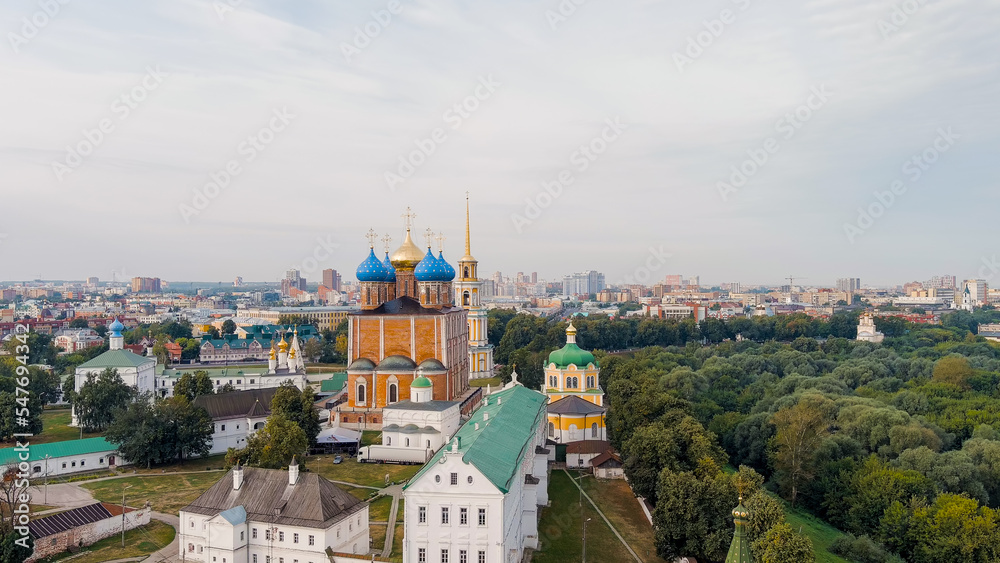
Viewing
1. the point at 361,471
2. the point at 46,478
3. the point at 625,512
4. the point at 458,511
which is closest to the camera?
the point at 458,511

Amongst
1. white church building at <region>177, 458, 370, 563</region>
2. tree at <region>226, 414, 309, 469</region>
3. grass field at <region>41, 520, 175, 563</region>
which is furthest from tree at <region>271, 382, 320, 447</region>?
white church building at <region>177, 458, 370, 563</region>

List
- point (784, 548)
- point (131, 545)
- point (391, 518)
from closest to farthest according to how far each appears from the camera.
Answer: point (784, 548), point (131, 545), point (391, 518)

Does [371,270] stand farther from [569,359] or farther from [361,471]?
[361,471]

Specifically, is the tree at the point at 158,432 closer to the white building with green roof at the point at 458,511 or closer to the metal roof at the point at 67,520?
the metal roof at the point at 67,520

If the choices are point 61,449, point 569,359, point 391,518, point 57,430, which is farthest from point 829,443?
point 57,430

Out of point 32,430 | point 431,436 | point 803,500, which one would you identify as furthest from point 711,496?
point 32,430

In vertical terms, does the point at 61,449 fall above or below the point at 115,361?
below
